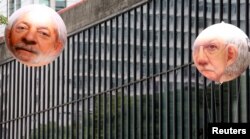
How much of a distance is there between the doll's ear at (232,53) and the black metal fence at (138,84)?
1161 centimetres

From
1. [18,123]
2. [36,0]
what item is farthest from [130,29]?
[36,0]

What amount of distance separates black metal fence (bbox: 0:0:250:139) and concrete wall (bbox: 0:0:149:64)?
219 mm

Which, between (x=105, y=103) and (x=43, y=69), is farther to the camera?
(x=43, y=69)

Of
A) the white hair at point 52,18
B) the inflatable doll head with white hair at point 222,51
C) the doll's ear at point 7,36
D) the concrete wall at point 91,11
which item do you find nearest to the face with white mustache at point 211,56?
the inflatable doll head with white hair at point 222,51

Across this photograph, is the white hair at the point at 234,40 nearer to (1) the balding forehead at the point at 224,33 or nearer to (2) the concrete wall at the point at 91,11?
(1) the balding forehead at the point at 224,33

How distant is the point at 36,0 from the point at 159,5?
291ft

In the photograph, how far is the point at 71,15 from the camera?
32469mm

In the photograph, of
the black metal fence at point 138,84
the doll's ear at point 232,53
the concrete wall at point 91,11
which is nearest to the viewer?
the doll's ear at point 232,53

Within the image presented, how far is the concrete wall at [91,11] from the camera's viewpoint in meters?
29.7

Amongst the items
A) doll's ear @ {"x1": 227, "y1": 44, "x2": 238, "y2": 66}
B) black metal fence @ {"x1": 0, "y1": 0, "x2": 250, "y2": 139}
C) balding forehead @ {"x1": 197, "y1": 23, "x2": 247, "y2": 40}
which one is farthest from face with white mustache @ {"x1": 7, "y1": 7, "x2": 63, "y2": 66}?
black metal fence @ {"x1": 0, "y1": 0, "x2": 250, "y2": 139}

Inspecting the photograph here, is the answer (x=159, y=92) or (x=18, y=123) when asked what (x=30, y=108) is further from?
(x=159, y=92)

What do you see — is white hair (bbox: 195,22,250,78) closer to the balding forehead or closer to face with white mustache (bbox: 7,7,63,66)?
the balding forehead

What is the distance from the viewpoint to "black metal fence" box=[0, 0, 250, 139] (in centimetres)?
2539

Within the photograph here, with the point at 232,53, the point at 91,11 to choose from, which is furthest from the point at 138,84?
the point at 232,53
